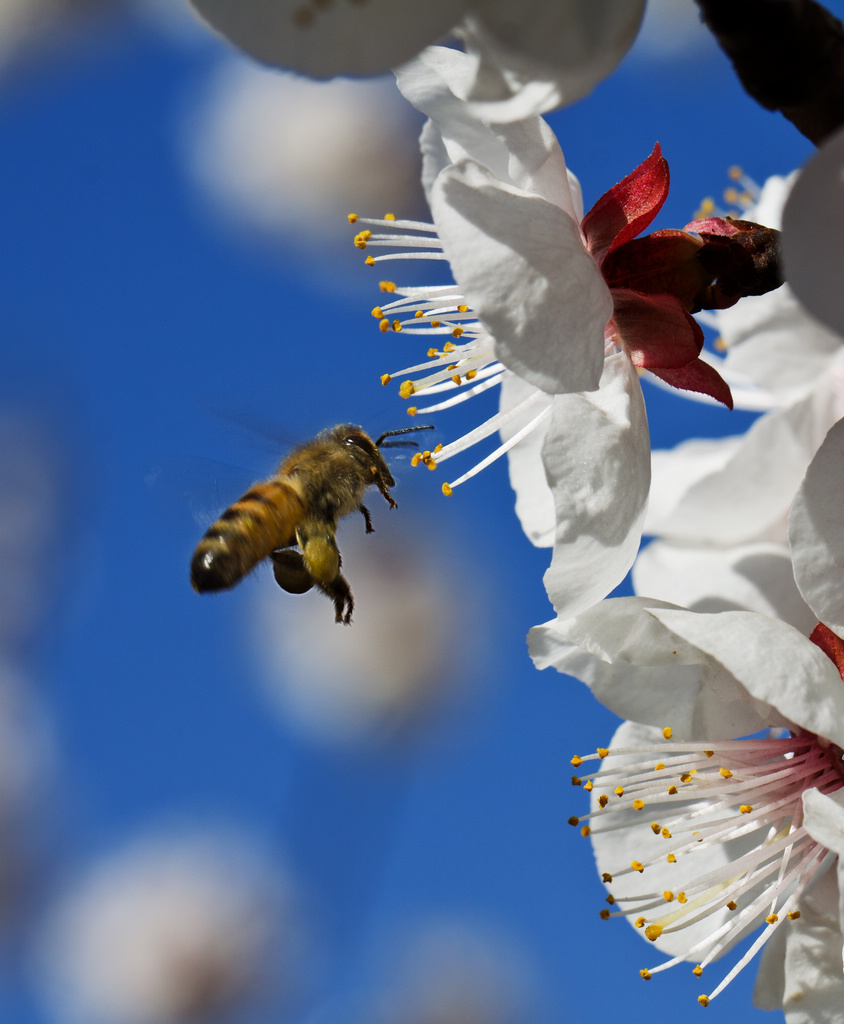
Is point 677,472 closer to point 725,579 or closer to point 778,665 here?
point 725,579

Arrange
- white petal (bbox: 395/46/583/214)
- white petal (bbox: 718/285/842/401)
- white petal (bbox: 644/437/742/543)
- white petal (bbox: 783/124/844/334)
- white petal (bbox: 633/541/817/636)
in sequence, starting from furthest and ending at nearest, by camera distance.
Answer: white petal (bbox: 718/285/842/401) → white petal (bbox: 644/437/742/543) → white petal (bbox: 633/541/817/636) → white petal (bbox: 395/46/583/214) → white petal (bbox: 783/124/844/334)

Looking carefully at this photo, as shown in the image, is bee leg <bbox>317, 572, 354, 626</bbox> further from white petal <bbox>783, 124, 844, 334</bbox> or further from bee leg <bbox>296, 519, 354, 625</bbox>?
white petal <bbox>783, 124, 844, 334</bbox>

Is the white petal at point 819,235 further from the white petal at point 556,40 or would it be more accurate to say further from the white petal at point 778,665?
the white petal at point 778,665

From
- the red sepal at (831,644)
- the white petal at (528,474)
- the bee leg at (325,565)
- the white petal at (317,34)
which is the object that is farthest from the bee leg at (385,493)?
the white petal at (317,34)

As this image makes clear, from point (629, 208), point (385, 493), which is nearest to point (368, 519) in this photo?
point (385, 493)

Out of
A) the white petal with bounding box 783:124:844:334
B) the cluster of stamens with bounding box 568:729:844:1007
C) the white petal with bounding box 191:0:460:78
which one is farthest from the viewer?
the cluster of stamens with bounding box 568:729:844:1007

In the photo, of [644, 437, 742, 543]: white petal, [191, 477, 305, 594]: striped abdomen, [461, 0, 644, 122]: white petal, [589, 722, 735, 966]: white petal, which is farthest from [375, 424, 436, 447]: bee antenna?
[461, 0, 644, 122]: white petal

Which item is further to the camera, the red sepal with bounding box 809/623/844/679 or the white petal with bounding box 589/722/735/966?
A: the white petal with bounding box 589/722/735/966
